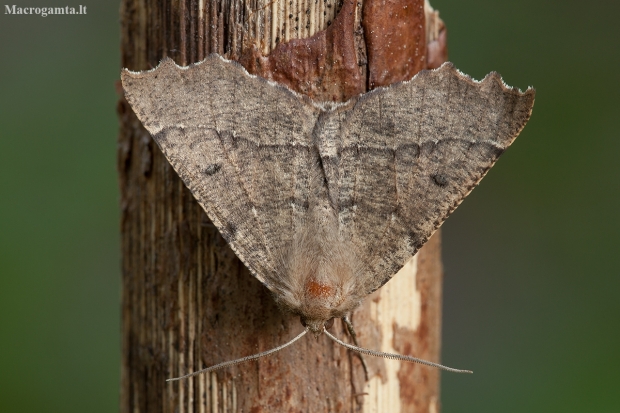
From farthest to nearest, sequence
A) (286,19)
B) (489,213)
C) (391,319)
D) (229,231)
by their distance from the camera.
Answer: (489,213)
(391,319)
(229,231)
(286,19)

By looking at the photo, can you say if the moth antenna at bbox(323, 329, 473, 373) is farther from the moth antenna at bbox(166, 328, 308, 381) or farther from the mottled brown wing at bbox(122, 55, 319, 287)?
the mottled brown wing at bbox(122, 55, 319, 287)

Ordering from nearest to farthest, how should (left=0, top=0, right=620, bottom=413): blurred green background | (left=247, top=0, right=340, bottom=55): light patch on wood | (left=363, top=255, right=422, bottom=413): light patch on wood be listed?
(left=247, top=0, right=340, bottom=55): light patch on wood < (left=363, top=255, right=422, bottom=413): light patch on wood < (left=0, top=0, right=620, bottom=413): blurred green background

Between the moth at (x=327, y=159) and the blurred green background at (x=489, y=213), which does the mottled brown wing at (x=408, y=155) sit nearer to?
the moth at (x=327, y=159)

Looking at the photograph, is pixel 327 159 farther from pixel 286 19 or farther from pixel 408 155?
pixel 286 19

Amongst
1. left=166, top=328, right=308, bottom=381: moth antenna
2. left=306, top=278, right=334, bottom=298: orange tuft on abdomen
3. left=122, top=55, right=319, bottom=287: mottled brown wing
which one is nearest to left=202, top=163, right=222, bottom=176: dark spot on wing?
left=122, top=55, right=319, bottom=287: mottled brown wing

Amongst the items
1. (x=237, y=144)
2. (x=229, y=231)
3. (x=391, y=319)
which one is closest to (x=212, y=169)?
(x=237, y=144)

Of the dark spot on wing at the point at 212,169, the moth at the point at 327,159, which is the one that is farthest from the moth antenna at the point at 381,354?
the dark spot on wing at the point at 212,169

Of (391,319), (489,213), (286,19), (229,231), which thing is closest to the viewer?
(286,19)
